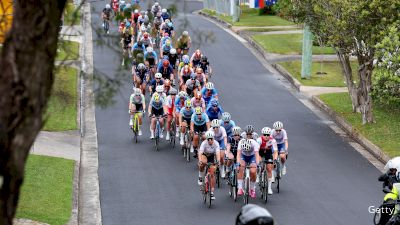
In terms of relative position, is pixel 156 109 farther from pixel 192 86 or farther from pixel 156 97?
pixel 192 86

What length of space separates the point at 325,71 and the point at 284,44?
6.78 metres

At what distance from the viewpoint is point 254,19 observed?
55.7 metres

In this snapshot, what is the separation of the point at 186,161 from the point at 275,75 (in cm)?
1461

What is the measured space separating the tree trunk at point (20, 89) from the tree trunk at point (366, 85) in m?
22.5

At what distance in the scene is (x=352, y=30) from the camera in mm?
27469

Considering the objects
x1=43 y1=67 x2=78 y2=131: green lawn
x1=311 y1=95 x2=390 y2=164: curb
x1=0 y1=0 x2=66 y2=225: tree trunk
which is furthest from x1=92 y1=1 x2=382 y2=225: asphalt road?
x1=0 y1=0 x2=66 y2=225: tree trunk

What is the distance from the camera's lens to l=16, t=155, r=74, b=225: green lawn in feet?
59.2

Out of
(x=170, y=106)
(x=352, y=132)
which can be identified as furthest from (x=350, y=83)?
(x=170, y=106)

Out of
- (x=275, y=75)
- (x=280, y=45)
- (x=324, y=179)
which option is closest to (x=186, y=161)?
(x=324, y=179)

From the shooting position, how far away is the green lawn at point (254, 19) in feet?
175

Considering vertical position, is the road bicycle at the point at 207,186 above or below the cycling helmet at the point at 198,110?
below

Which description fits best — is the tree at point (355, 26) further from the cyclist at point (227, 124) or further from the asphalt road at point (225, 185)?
the cyclist at point (227, 124)

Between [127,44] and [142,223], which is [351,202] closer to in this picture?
[142,223]

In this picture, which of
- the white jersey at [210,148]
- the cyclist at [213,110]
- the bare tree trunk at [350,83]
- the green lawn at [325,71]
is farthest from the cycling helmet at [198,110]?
the green lawn at [325,71]
